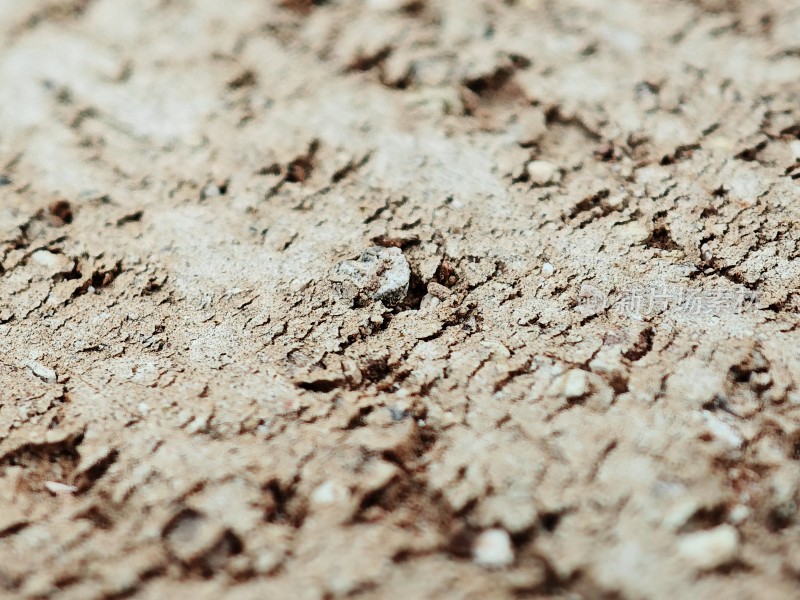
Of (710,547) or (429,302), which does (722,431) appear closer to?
(710,547)

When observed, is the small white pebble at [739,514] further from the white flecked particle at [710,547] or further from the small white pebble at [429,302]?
the small white pebble at [429,302]

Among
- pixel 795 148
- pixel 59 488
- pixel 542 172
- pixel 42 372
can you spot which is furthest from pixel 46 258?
pixel 795 148

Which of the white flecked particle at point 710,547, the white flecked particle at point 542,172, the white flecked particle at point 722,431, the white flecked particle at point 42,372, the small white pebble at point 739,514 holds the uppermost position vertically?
the white flecked particle at point 542,172

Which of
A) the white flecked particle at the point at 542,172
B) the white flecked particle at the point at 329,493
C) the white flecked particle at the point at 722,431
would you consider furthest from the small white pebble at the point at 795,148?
the white flecked particle at the point at 329,493

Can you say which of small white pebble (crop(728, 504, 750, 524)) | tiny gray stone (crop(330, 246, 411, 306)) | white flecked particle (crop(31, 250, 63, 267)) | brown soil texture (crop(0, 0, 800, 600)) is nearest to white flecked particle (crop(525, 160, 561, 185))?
→ brown soil texture (crop(0, 0, 800, 600))

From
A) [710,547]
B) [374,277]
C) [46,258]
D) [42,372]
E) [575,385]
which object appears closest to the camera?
Result: [710,547]
